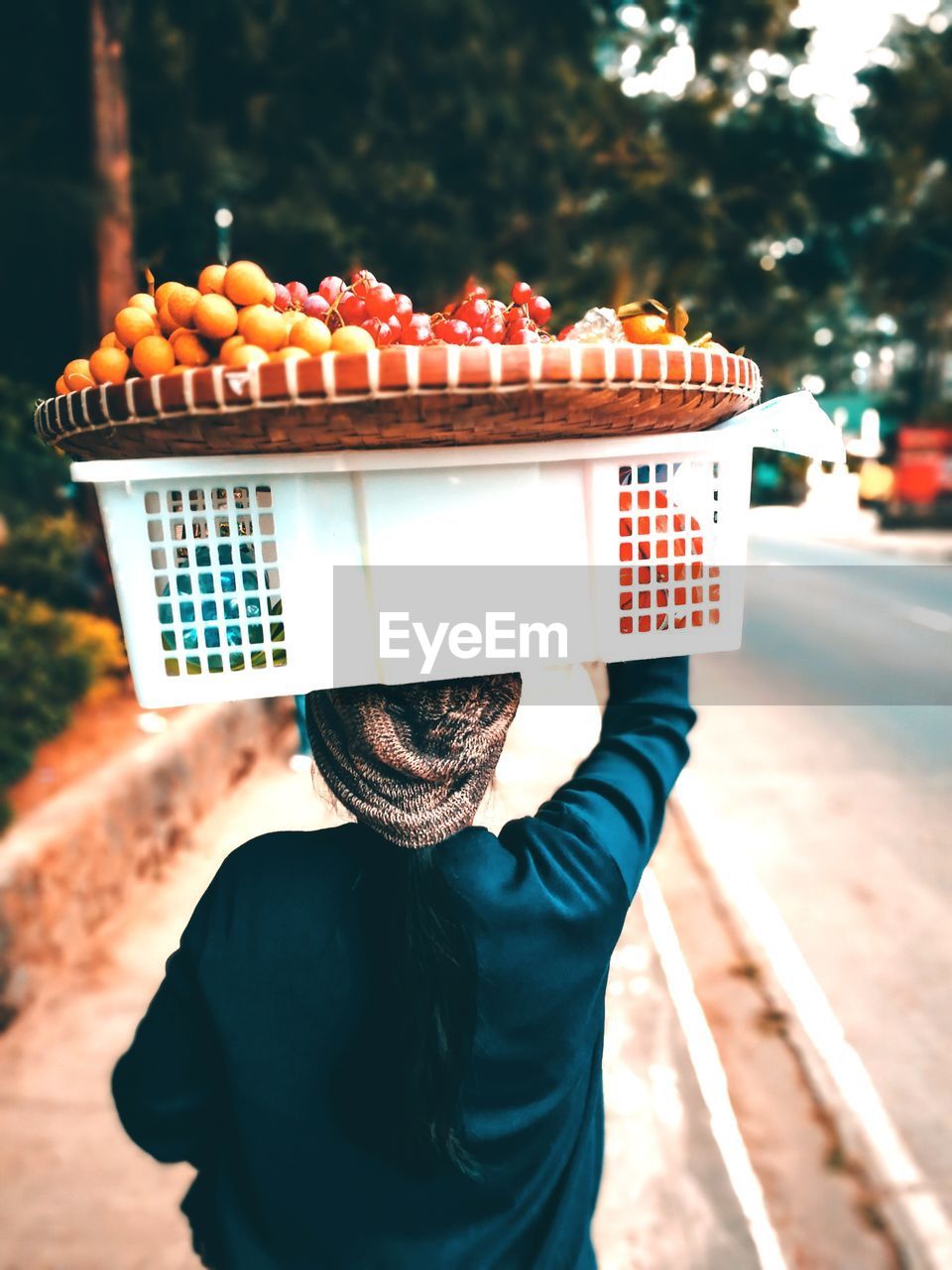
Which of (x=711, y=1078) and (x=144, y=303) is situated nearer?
(x=144, y=303)

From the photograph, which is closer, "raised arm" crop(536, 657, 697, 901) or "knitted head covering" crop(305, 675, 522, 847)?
"knitted head covering" crop(305, 675, 522, 847)

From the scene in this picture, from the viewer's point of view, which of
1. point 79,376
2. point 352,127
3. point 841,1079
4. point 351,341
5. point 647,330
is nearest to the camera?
point 351,341

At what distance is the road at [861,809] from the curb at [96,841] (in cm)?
279

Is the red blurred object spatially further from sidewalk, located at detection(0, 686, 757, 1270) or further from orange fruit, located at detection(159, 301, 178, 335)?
orange fruit, located at detection(159, 301, 178, 335)

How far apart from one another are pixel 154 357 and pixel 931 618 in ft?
36.2

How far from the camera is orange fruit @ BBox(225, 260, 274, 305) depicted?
1082 mm

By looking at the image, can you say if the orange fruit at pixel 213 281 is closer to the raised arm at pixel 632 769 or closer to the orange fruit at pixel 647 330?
the orange fruit at pixel 647 330

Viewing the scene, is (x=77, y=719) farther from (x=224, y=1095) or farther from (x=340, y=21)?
(x=340, y=21)

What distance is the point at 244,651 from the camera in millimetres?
1132

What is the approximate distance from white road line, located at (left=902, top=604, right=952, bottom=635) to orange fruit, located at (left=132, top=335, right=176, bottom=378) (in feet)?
33.1

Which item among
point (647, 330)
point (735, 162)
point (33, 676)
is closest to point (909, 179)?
point (735, 162)

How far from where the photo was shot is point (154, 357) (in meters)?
1.05

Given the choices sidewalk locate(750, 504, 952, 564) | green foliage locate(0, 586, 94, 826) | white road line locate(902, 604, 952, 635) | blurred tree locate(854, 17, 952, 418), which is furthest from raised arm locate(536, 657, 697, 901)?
sidewalk locate(750, 504, 952, 564)

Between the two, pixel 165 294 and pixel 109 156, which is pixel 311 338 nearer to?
pixel 165 294
